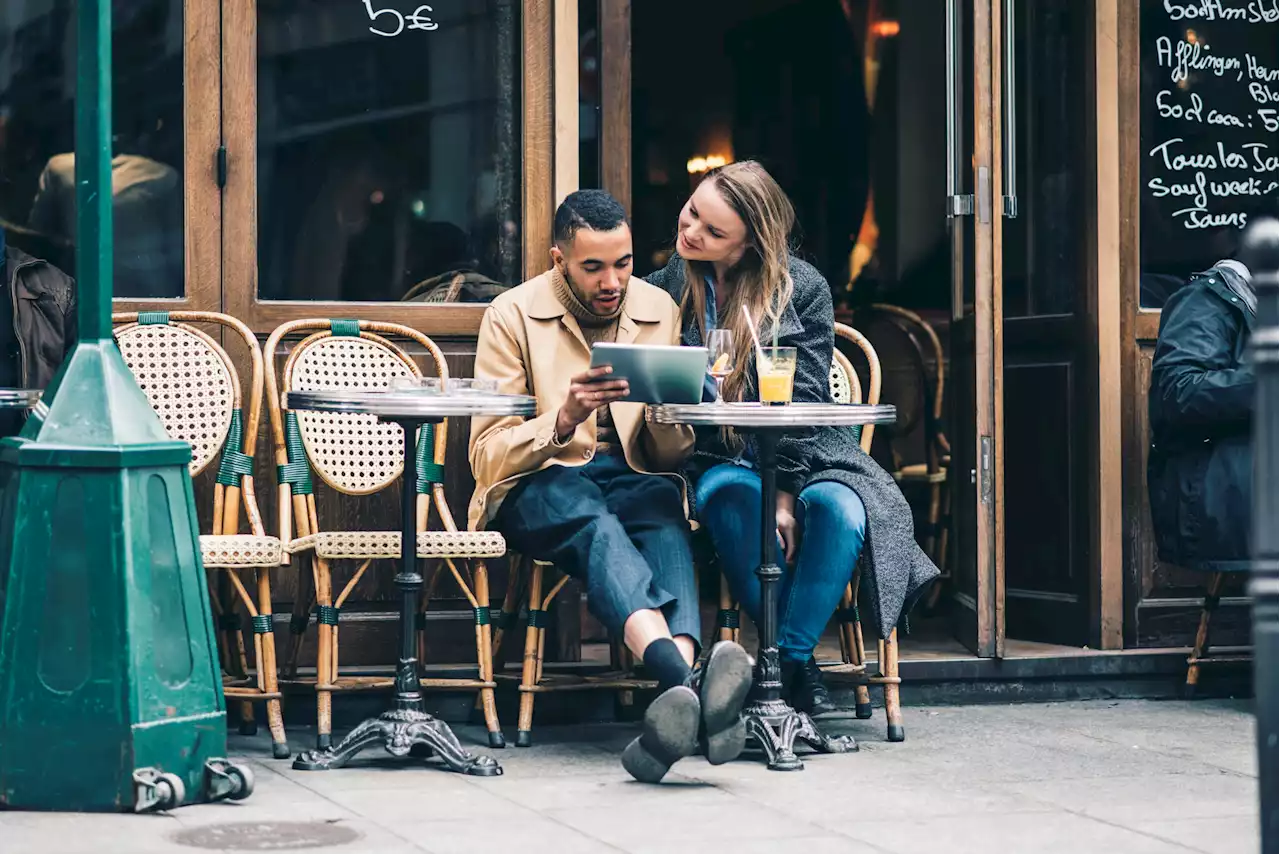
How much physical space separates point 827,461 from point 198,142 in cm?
205

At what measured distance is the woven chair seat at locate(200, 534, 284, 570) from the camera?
4.66m

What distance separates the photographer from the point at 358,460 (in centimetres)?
532

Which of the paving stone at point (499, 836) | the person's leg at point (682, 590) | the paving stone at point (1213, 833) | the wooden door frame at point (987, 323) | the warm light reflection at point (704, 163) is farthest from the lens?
the warm light reflection at point (704, 163)

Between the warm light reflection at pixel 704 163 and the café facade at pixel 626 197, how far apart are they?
9.05ft

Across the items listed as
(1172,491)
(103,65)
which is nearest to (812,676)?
(1172,491)

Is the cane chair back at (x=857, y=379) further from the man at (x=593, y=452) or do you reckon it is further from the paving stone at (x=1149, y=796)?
the paving stone at (x=1149, y=796)

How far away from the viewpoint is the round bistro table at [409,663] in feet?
14.4

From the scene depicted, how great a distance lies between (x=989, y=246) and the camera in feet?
18.9

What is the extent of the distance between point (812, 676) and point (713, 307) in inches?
42.6

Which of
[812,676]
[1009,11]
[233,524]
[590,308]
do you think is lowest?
[812,676]

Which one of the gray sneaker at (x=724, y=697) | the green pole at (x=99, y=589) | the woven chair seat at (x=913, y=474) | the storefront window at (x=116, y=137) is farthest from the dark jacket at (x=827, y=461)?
the woven chair seat at (x=913, y=474)

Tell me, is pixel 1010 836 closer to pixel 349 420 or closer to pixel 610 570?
pixel 610 570

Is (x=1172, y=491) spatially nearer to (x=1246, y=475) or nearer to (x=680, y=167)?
(x=1246, y=475)

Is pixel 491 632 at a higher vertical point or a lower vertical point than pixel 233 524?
lower
